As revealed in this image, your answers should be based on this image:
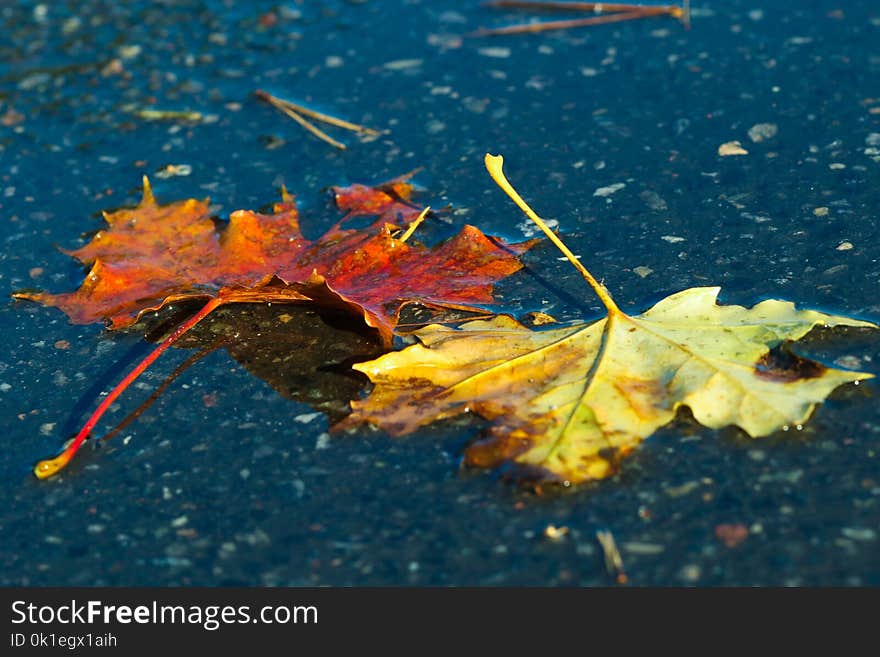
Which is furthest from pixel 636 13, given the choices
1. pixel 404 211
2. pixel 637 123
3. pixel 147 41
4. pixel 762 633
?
pixel 762 633

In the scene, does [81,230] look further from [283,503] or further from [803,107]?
[803,107]

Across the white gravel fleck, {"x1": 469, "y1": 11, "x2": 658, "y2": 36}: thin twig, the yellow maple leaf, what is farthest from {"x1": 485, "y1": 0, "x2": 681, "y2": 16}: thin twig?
the yellow maple leaf

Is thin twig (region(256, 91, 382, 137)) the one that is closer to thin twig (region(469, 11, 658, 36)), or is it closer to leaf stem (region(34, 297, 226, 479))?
thin twig (region(469, 11, 658, 36))

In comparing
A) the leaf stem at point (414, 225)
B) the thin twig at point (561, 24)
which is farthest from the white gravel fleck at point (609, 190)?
the thin twig at point (561, 24)

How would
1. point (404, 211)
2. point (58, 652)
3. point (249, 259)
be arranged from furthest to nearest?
1. point (404, 211)
2. point (249, 259)
3. point (58, 652)

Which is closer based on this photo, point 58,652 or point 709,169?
point 58,652

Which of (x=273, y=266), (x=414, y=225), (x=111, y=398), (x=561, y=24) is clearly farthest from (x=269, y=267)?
(x=561, y=24)

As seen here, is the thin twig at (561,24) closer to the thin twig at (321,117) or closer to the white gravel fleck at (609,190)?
the thin twig at (321,117)
